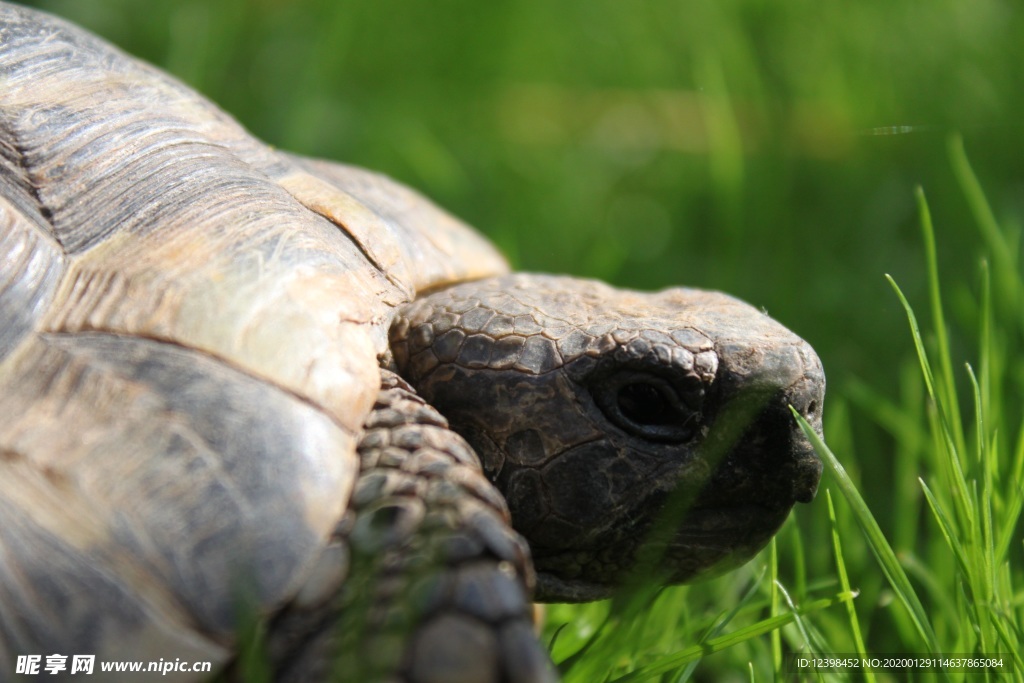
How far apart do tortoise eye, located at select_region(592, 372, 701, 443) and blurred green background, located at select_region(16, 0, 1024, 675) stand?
5.26ft

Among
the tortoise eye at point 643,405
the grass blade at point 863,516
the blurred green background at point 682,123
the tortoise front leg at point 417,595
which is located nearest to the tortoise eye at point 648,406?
the tortoise eye at point 643,405

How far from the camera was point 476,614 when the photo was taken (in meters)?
1.37

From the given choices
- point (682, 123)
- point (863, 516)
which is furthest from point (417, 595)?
point (682, 123)

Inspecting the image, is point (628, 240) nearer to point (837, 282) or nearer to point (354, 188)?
point (837, 282)

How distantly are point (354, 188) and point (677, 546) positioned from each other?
0.99 meters

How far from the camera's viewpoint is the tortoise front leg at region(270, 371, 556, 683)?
135 centimetres

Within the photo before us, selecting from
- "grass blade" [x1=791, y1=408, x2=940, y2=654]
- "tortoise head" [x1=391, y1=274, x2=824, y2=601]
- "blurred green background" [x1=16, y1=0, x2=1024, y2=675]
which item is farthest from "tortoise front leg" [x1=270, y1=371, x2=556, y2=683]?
"blurred green background" [x1=16, y1=0, x2=1024, y2=675]

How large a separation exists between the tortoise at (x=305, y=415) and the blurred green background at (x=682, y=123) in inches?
61.7

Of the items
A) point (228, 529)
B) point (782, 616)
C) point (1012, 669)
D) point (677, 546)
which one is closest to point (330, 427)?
point (228, 529)

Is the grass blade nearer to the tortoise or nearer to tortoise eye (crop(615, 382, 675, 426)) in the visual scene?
the tortoise

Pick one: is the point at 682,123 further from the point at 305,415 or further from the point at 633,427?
the point at 305,415

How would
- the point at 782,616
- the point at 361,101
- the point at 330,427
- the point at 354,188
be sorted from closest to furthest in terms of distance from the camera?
the point at 330,427
the point at 782,616
the point at 354,188
the point at 361,101

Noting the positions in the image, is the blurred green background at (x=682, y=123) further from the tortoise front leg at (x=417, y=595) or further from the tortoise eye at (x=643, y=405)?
the tortoise front leg at (x=417, y=595)

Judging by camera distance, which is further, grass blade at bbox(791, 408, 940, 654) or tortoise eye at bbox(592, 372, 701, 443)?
tortoise eye at bbox(592, 372, 701, 443)
